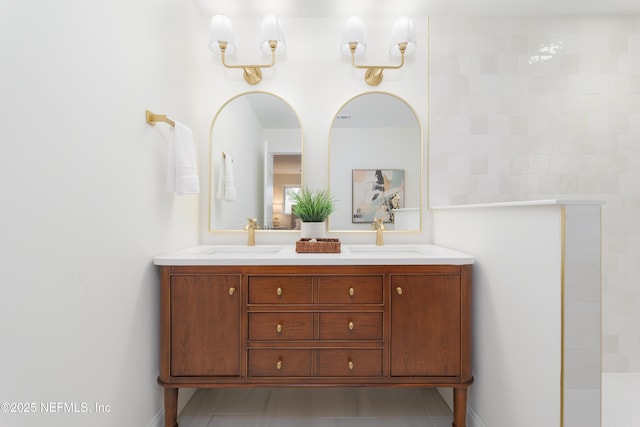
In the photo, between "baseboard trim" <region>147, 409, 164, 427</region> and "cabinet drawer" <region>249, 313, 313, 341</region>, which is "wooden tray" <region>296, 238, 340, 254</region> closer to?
"cabinet drawer" <region>249, 313, 313, 341</region>

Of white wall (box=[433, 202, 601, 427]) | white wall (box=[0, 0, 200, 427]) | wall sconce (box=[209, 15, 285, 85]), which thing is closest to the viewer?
white wall (box=[0, 0, 200, 427])

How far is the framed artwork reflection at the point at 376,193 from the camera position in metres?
2.11

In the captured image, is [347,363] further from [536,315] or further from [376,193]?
[376,193]

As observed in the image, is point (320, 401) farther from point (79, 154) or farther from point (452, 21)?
point (452, 21)

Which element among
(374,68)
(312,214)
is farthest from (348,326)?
(374,68)

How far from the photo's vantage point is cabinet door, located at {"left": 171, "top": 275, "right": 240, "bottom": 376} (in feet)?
4.85

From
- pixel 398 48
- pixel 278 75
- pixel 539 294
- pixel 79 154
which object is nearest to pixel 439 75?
pixel 398 48

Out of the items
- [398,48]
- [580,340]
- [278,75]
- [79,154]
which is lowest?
[580,340]

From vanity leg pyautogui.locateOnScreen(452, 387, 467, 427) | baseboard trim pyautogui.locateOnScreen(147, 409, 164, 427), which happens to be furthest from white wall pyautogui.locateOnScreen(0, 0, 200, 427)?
vanity leg pyautogui.locateOnScreen(452, 387, 467, 427)

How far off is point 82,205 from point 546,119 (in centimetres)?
256

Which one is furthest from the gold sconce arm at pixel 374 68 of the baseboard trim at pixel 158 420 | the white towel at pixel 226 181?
the baseboard trim at pixel 158 420

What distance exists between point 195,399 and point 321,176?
1.52 metres

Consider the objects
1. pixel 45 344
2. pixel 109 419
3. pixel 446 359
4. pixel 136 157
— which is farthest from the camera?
pixel 446 359

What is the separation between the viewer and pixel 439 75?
2.13m
